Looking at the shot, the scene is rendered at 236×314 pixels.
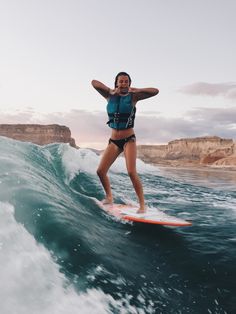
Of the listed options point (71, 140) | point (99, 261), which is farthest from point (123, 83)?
point (71, 140)

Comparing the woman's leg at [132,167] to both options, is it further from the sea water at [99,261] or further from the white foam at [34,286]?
the white foam at [34,286]

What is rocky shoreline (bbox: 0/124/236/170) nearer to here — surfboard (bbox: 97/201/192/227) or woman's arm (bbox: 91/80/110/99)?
surfboard (bbox: 97/201/192/227)

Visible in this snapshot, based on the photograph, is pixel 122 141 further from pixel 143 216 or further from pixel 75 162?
pixel 75 162

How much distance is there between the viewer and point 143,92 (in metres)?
4.94

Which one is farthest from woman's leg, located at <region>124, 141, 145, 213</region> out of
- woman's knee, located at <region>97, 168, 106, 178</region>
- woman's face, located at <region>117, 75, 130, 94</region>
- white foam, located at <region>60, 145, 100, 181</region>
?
white foam, located at <region>60, 145, 100, 181</region>

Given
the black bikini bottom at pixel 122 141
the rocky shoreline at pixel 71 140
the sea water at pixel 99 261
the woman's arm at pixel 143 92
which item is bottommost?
the sea water at pixel 99 261

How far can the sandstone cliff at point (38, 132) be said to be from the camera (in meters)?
148

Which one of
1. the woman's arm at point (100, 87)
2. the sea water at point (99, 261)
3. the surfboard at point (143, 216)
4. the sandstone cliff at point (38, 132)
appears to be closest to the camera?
the sea water at point (99, 261)

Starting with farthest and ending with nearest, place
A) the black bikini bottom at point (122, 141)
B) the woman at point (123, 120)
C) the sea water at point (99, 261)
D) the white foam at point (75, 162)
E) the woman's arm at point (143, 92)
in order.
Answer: the white foam at point (75, 162), the black bikini bottom at point (122, 141), the woman at point (123, 120), the woman's arm at point (143, 92), the sea water at point (99, 261)

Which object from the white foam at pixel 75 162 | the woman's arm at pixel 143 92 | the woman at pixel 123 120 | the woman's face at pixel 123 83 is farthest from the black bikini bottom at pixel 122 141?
the white foam at pixel 75 162

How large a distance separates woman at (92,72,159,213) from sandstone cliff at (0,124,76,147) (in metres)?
143

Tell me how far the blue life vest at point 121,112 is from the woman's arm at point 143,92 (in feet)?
0.31

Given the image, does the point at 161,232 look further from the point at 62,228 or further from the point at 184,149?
the point at 184,149

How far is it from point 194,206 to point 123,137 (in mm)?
2708
